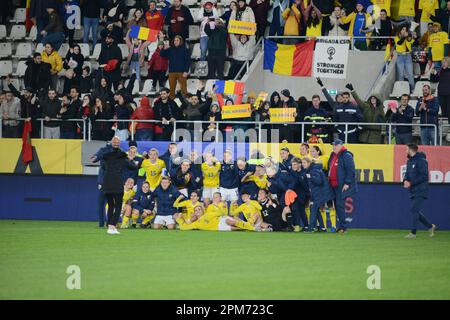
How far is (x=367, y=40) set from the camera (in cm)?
3200

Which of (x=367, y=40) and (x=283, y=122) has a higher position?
(x=367, y=40)

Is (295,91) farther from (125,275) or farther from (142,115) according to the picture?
(125,275)

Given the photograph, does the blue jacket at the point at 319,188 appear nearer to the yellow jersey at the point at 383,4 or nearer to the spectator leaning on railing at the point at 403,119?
the spectator leaning on railing at the point at 403,119

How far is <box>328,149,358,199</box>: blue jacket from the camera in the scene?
24734mm

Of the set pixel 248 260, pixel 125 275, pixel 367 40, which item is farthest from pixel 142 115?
pixel 125 275

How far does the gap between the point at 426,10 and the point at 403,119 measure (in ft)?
16.1

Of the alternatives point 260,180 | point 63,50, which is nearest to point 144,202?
point 260,180

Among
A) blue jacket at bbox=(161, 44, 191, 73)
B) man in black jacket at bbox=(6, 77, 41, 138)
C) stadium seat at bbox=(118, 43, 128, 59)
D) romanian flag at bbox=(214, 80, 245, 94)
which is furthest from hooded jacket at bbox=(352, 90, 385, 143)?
stadium seat at bbox=(118, 43, 128, 59)

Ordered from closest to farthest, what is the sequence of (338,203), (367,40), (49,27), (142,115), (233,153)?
(338,203) → (233,153) → (142,115) → (367,40) → (49,27)

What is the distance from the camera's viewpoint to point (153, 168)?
27.0 meters

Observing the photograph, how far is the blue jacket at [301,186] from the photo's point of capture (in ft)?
85.3

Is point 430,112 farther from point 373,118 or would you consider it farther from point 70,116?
point 70,116

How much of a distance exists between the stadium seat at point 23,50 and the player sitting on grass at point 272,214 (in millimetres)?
12729
